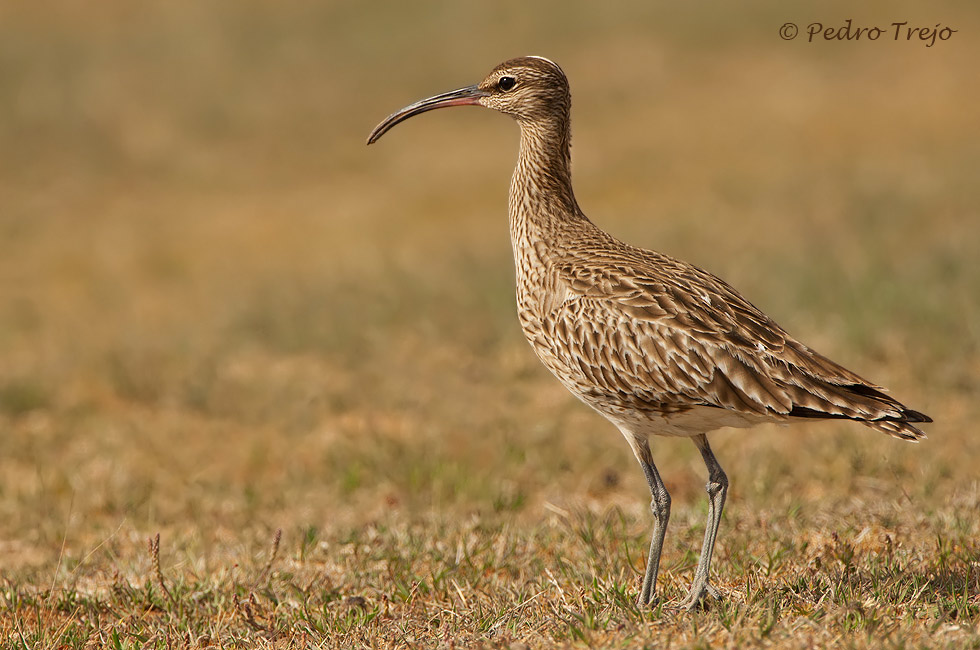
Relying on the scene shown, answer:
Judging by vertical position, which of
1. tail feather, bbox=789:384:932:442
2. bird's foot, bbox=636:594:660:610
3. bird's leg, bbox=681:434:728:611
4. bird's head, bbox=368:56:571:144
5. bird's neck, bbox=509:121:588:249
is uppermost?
bird's head, bbox=368:56:571:144

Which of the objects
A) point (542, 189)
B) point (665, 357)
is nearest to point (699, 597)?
point (665, 357)

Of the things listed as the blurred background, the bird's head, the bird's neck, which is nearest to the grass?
the blurred background

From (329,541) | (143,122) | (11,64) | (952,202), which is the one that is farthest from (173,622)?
(11,64)

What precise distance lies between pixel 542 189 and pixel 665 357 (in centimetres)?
140

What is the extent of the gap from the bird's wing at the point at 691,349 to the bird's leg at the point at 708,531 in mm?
472

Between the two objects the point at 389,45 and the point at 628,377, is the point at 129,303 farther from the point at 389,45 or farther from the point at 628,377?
the point at 389,45

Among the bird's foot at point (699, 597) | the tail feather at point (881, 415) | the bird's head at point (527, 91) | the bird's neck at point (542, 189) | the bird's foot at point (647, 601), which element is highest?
the bird's head at point (527, 91)

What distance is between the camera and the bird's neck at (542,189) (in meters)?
5.91

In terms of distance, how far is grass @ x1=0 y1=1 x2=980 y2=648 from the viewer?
17.4ft

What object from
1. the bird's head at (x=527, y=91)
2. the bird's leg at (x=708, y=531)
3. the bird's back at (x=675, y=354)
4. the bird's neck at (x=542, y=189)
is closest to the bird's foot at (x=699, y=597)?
the bird's leg at (x=708, y=531)

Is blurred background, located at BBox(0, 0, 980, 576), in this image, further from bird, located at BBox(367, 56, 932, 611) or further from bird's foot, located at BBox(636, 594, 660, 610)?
bird's foot, located at BBox(636, 594, 660, 610)

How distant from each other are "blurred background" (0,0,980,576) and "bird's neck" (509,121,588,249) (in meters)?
1.99

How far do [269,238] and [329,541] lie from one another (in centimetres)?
1145

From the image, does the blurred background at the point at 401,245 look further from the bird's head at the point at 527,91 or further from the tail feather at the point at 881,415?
the bird's head at the point at 527,91
